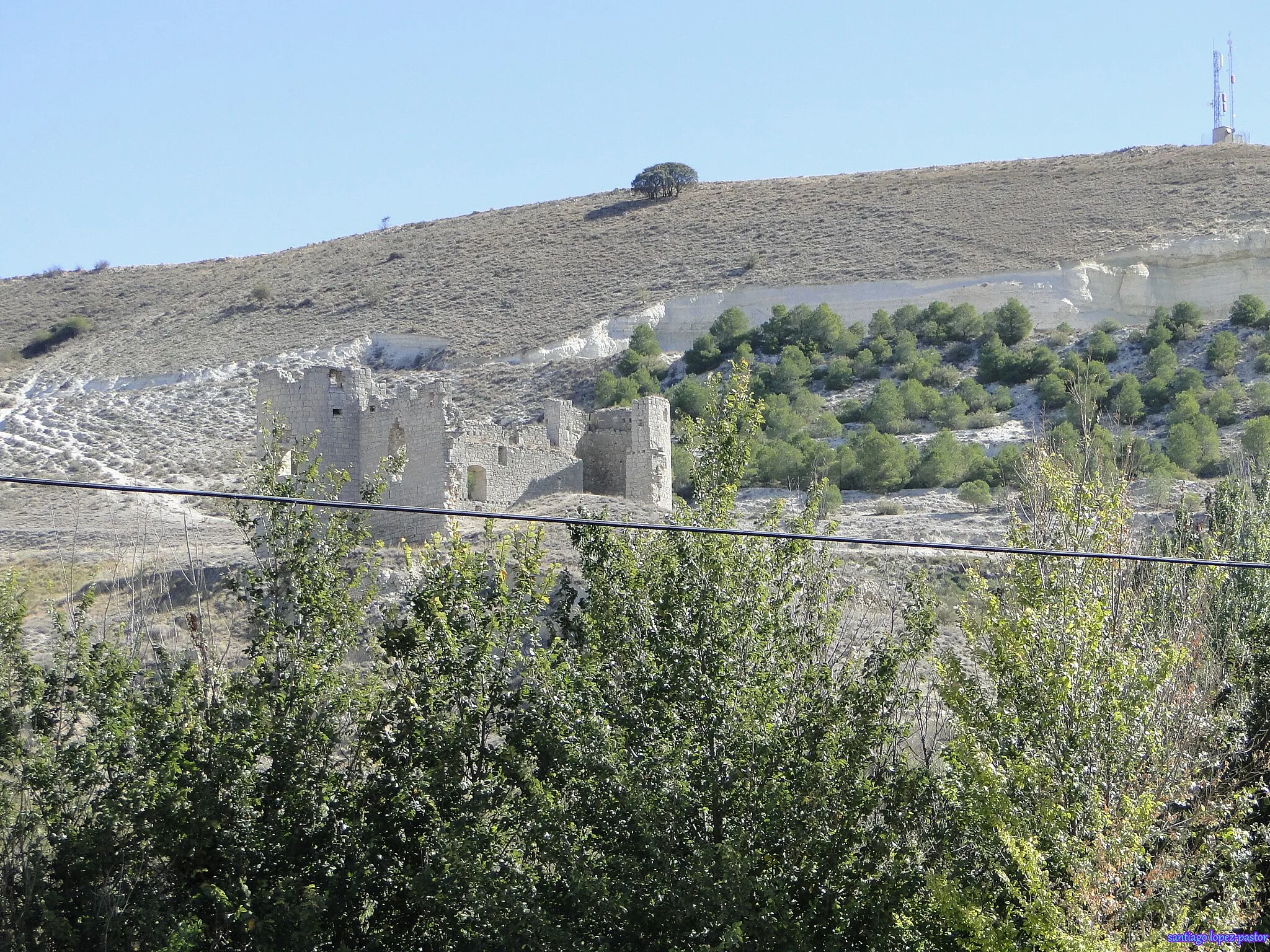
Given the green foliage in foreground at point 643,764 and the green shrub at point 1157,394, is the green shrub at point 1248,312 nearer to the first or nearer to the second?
the green shrub at point 1157,394

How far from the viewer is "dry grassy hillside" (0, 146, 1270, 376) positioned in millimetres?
63969

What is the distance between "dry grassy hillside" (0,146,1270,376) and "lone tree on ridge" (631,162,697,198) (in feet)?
4.74

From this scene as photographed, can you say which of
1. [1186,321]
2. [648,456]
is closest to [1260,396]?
[1186,321]

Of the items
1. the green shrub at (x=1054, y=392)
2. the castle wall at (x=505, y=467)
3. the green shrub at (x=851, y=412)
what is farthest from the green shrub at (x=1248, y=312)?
the castle wall at (x=505, y=467)

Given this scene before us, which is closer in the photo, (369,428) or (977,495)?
(369,428)

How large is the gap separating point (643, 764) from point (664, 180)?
7306 centimetres

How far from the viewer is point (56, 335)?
70188 millimetres

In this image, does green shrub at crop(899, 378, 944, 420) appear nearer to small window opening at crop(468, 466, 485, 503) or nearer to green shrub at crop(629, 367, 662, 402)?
green shrub at crop(629, 367, 662, 402)

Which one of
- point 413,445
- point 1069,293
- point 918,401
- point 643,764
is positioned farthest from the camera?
point 1069,293

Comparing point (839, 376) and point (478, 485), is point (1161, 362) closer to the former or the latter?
point (839, 376)

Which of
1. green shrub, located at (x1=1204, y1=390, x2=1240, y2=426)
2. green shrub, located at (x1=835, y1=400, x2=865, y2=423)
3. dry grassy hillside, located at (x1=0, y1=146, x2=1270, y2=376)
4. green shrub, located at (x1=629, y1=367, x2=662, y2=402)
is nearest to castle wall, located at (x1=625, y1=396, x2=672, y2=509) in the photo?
green shrub, located at (x1=835, y1=400, x2=865, y2=423)

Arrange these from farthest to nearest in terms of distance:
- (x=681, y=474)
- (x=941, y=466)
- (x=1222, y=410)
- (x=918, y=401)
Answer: (x=918, y=401) < (x=1222, y=410) < (x=941, y=466) < (x=681, y=474)

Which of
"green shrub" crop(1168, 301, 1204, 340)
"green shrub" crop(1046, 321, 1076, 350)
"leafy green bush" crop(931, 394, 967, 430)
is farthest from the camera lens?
"green shrub" crop(1046, 321, 1076, 350)

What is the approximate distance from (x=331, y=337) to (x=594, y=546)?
50.8 meters
